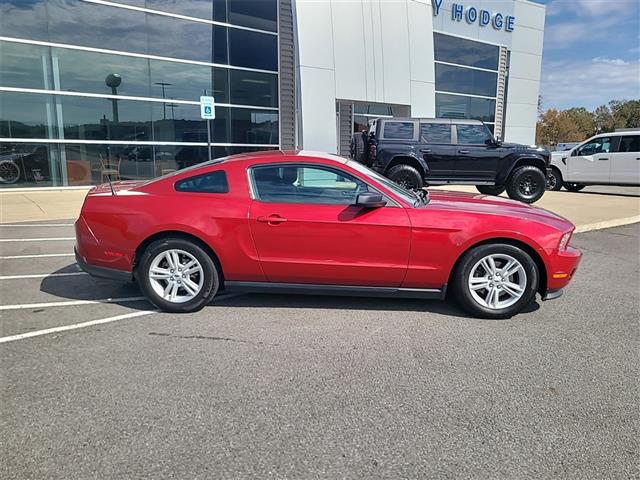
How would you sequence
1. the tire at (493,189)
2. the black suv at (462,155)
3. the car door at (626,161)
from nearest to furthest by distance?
the black suv at (462,155), the tire at (493,189), the car door at (626,161)

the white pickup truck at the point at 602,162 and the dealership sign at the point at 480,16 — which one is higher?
the dealership sign at the point at 480,16

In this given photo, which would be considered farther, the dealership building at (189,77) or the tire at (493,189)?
the dealership building at (189,77)

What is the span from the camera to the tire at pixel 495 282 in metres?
4.06

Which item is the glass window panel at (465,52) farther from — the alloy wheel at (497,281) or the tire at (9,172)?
the alloy wheel at (497,281)

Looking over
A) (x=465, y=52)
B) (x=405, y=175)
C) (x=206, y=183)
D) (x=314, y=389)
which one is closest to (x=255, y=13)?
(x=405, y=175)

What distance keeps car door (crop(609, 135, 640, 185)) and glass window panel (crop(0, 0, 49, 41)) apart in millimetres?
17736

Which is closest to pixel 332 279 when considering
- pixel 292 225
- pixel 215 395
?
pixel 292 225

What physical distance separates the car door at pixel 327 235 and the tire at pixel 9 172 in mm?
11729

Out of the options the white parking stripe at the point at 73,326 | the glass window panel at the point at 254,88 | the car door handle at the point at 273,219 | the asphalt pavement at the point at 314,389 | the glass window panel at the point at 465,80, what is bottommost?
the asphalt pavement at the point at 314,389

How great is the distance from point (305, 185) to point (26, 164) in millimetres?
11974

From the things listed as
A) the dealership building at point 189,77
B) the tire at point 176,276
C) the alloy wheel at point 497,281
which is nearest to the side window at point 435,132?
the dealership building at point 189,77

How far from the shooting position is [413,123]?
10.9m

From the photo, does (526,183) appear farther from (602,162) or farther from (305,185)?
(305,185)

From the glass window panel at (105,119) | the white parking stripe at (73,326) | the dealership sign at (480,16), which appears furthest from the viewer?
the dealership sign at (480,16)
